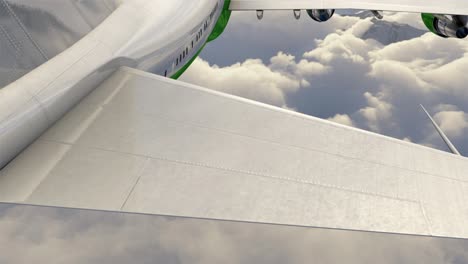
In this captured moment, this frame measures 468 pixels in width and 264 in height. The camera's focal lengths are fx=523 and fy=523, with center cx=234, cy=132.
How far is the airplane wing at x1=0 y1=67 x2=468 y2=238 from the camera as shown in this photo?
4941mm

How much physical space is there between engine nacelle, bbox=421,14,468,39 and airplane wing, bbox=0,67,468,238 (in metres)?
14.3

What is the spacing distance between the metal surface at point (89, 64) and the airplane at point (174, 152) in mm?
19

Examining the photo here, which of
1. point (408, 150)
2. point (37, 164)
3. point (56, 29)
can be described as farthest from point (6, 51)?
point (408, 150)

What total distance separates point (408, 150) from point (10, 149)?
4.48 m

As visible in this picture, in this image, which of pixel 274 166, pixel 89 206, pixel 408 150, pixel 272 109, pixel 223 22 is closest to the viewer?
pixel 89 206

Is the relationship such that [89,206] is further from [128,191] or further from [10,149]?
[10,149]

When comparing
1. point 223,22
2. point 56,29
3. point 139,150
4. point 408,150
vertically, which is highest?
point 56,29

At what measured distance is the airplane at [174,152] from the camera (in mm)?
4996

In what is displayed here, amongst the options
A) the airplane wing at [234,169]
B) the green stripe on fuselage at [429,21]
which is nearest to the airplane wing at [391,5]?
the green stripe on fuselage at [429,21]

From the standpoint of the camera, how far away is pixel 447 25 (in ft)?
63.5

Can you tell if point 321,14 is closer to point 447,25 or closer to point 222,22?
point 222,22

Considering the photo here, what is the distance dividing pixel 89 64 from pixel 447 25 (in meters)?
16.1

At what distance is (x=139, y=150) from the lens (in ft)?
18.7

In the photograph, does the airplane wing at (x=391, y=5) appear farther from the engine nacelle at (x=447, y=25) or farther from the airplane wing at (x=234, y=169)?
the airplane wing at (x=234, y=169)
